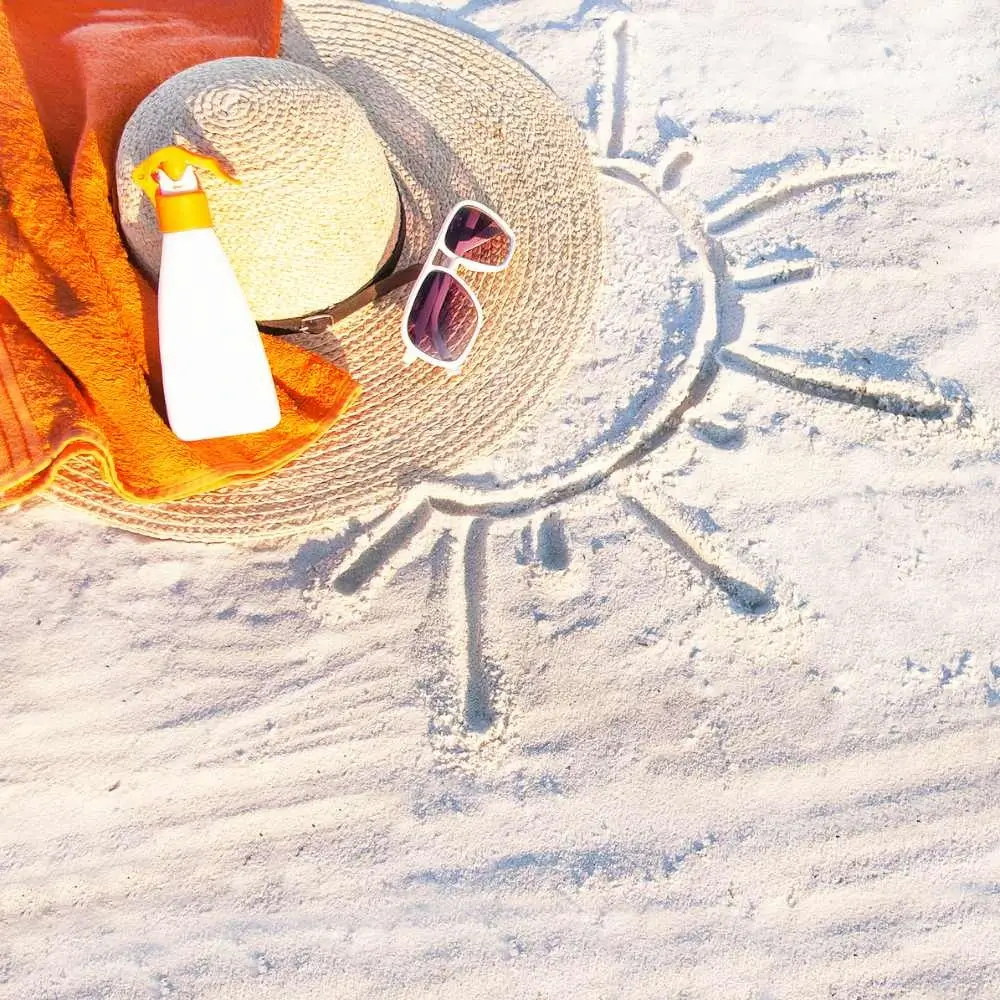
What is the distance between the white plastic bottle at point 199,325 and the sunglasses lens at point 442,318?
0.86 ft

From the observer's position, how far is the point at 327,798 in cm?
129

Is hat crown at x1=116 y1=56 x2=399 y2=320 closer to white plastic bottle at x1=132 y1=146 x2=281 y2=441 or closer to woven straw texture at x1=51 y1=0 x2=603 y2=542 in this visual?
white plastic bottle at x1=132 y1=146 x2=281 y2=441

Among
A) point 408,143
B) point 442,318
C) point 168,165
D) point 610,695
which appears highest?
point 168,165

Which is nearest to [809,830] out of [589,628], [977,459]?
[589,628]

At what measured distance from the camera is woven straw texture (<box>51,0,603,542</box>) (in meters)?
1.37

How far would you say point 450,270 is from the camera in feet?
4.45

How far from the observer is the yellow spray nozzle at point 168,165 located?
1.06 metres


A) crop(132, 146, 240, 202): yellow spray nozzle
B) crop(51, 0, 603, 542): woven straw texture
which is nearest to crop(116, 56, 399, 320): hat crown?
crop(132, 146, 240, 202): yellow spray nozzle

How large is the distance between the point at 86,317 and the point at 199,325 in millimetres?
229

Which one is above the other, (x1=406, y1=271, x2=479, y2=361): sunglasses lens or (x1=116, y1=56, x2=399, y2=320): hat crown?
(x1=116, y1=56, x2=399, y2=320): hat crown

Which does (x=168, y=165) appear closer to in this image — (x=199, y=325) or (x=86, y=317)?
(x=199, y=325)

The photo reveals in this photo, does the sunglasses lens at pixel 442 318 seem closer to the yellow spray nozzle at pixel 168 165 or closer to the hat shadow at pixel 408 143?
the hat shadow at pixel 408 143

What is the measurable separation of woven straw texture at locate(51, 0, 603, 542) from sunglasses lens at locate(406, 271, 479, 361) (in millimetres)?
54

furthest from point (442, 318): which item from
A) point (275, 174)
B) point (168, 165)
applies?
point (168, 165)
